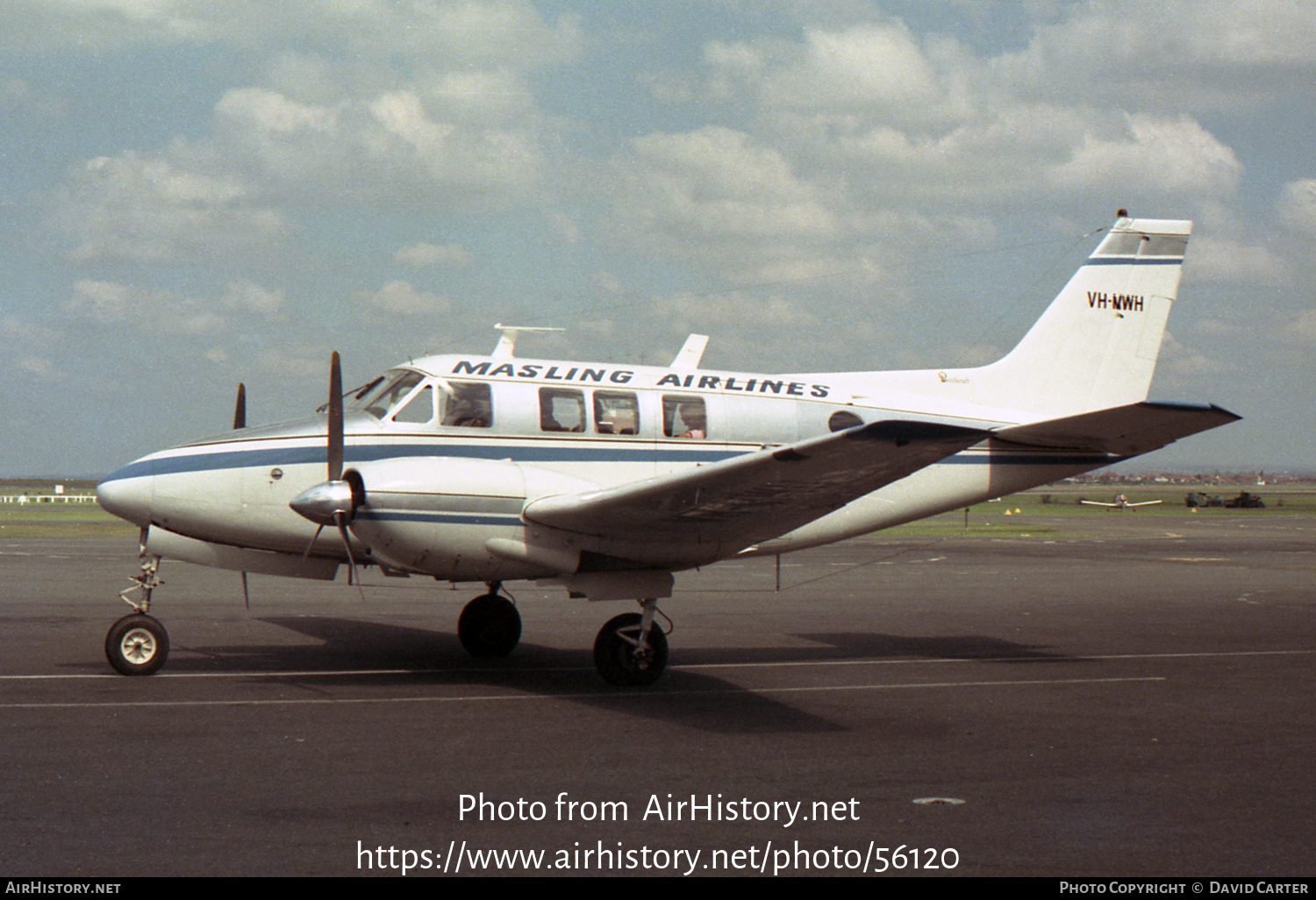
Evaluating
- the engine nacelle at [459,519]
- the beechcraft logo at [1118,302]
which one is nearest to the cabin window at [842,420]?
the engine nacelle at [459,519]

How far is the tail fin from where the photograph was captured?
15.0 meters

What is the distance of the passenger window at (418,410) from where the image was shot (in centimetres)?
1179

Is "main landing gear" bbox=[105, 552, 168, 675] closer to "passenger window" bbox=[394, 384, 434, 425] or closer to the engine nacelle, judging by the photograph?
the engine nacelle

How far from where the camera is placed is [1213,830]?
6.59 meters

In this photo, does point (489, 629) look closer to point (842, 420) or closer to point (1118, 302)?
point (842, 420)

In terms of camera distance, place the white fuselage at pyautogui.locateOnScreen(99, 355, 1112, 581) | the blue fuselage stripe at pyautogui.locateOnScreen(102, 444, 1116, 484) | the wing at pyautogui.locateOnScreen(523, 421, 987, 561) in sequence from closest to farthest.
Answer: the wing at pyautogui.locateOnScreen(523, 421, 987, 561)
the white fuselage at pyautogui.locateOnScreen(99, 355, 1112, 581)
the blue fuselage stripe at pyautogui.locateOnScreen(102, 444, 1116, 484)

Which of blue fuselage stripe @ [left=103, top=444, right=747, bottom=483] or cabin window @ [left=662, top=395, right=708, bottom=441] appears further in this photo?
cabin window @ [left=662, top=395, right=708, bottom=441]

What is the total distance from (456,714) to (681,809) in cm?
350

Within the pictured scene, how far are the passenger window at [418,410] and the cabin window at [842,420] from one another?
15.6ft

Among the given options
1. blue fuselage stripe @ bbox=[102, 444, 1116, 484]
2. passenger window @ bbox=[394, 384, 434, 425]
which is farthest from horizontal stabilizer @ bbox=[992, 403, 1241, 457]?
passenger window @ bbox=[394, 384, 434, 425]

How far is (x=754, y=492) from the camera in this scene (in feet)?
33.8

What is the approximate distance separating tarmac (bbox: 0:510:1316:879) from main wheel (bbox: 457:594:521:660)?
0.99ft

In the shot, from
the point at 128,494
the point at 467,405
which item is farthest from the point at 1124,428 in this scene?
the point at 128,494
